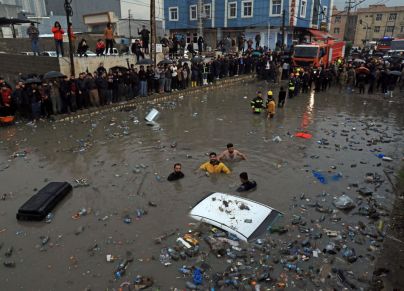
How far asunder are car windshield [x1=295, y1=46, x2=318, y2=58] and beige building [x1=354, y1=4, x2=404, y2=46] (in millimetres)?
53340

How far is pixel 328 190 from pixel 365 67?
→ 54.7ft

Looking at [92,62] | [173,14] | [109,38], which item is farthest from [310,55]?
[173,14]

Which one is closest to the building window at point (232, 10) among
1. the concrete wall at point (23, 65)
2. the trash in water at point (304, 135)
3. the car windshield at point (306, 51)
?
the car windshield at point (306, 51)

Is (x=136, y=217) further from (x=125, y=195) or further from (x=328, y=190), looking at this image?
(x=328, y=190)

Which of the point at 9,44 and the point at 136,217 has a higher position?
the point at 9,44

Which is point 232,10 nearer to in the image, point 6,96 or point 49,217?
point 6,96

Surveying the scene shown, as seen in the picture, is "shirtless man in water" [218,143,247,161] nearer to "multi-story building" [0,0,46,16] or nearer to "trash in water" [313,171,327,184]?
"trash in water" [313,171,327,184]

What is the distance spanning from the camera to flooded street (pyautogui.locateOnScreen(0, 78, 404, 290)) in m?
5.86

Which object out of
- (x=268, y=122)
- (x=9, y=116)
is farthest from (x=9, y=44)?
(x=268, y=122)

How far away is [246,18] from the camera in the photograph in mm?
37281

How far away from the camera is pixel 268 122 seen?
14734mm

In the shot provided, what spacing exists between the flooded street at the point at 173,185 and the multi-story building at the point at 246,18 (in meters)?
22.0

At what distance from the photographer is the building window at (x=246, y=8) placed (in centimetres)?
3684

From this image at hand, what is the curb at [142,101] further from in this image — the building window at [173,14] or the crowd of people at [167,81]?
the building window at [173,14]
